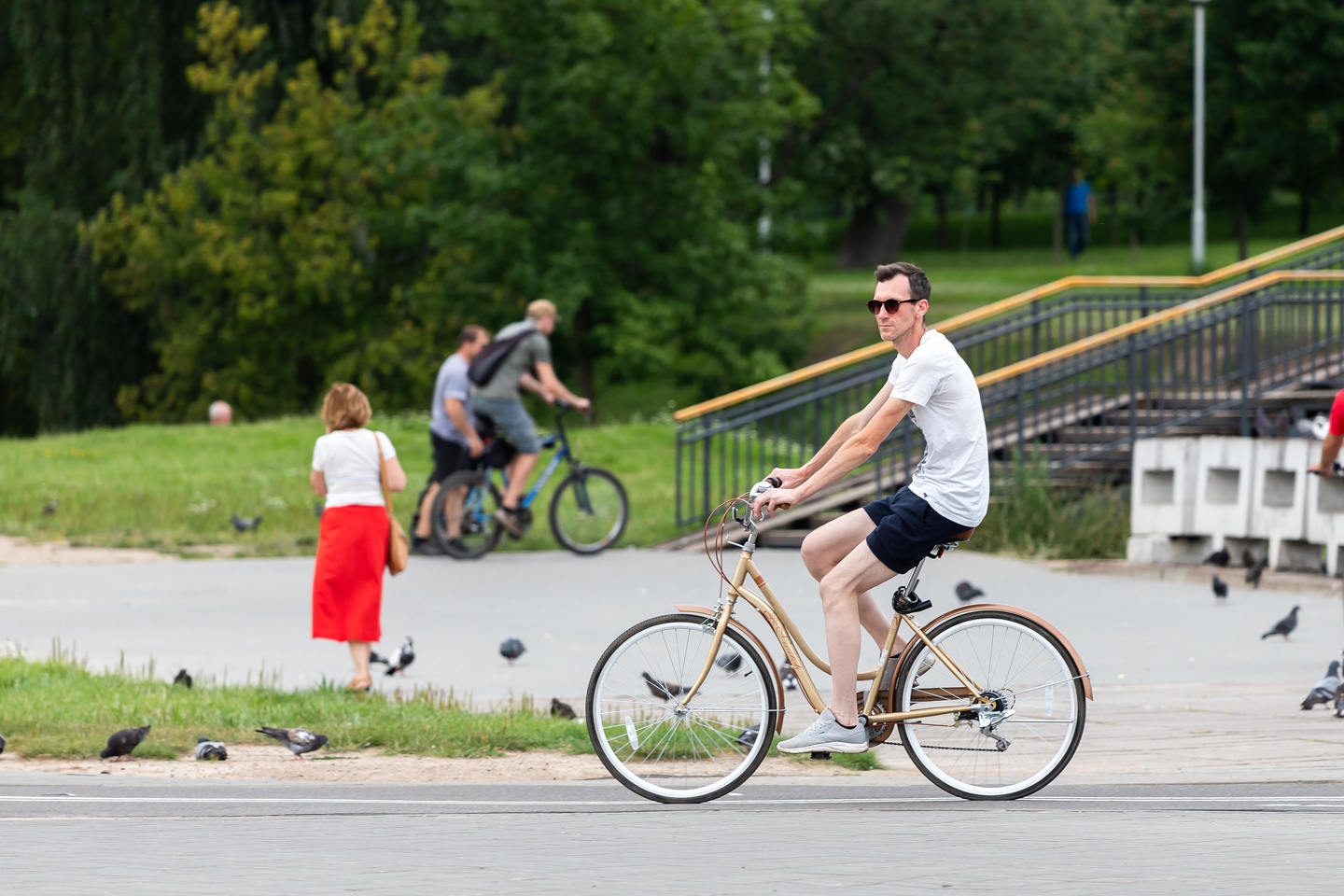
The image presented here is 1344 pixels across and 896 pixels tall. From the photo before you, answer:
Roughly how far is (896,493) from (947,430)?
11.0 inches

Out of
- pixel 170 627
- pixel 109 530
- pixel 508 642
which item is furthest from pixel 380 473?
pixel 109 530

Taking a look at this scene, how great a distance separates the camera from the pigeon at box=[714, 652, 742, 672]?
6656 mm

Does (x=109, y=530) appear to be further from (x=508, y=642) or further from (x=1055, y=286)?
(x=1055, y=286)

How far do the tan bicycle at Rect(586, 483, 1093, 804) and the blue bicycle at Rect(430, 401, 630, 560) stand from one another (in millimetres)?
8696

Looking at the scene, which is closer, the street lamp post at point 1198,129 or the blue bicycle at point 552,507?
the blue bicycle at point 552,507

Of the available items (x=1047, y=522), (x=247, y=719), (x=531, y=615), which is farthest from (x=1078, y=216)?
(x=247, y=719)

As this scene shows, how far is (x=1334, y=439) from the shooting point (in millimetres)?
8891

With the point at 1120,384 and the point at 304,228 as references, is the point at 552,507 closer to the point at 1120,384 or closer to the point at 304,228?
the point at 1120,384

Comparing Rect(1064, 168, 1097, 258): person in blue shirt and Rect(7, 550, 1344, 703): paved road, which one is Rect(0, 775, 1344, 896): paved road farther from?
Rect(1064, 168, 1097, 258): person in blue shirt

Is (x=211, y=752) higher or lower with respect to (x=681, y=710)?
lower

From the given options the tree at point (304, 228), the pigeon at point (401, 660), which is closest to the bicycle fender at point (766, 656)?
the pigeon at point (401, 660)

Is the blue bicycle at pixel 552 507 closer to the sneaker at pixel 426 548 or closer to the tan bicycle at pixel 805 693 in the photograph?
the sneaker at pixel 426 548

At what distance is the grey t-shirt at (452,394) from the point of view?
1530 cm

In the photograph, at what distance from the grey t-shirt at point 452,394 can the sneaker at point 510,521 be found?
0.64 m
